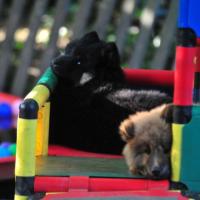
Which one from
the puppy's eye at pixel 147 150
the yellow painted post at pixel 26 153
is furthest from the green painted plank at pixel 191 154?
the yellow painted post at pixel 26 153

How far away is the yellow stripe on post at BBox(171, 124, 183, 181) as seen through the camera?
2.45 metres

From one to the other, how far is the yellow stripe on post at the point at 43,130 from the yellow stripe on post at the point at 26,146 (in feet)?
1.65

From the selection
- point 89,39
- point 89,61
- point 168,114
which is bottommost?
point 168,114

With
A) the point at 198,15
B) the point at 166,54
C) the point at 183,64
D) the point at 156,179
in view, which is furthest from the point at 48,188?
the point at 166,54

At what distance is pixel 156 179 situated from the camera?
2498 mm

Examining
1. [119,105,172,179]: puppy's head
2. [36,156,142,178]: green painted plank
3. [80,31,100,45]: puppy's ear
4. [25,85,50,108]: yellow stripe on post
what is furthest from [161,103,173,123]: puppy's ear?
[80,31,100,45]: puppy's ear

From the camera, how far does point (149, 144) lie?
8.32 feet

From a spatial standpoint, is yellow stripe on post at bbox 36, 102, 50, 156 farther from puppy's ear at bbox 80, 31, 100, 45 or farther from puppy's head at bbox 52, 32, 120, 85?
puppy's ear at bbox 80, 31, 100, 45

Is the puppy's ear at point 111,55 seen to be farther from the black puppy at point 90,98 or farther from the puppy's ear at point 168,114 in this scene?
the puppy's ear at point 168,114

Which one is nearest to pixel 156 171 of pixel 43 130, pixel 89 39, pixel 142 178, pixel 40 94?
pixel 142 178

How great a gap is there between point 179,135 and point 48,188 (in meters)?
0.51

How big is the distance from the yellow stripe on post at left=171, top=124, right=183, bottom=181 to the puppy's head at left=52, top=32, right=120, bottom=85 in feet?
2.88

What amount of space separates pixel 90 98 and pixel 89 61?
0.19 metres

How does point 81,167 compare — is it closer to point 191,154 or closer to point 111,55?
point 191,154
